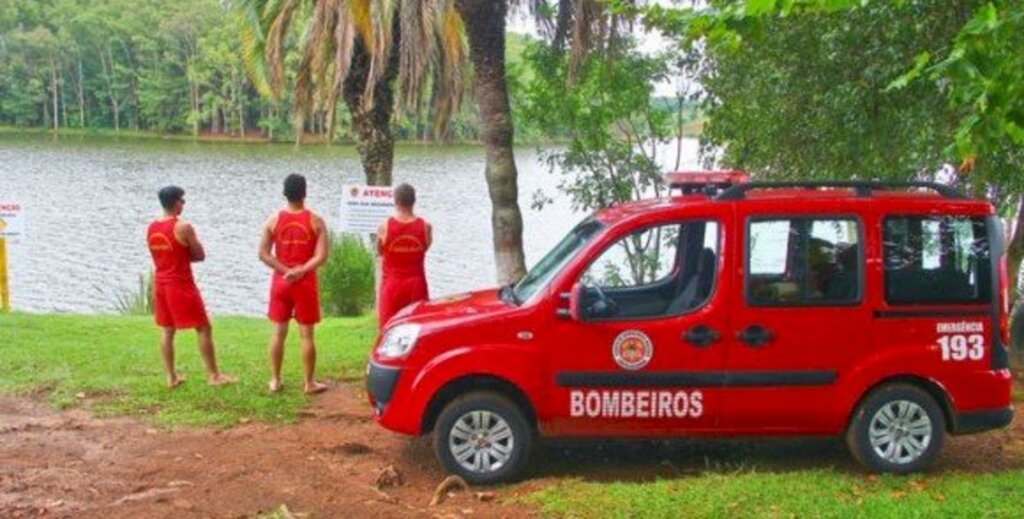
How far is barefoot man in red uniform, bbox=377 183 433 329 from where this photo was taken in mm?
8750

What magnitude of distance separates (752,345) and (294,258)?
3823 mm

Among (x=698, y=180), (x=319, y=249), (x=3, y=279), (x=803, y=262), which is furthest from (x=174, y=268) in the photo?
(x=3, y=279)

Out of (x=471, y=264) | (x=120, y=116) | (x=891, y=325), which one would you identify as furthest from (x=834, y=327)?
(x=120, y=116)

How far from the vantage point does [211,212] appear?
112 feet

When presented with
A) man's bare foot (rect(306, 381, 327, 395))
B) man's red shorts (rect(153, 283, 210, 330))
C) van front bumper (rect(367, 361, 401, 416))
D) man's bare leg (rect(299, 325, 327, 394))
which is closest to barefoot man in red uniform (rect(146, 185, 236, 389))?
man's red shorts (rect(153, 283, 210, 330))

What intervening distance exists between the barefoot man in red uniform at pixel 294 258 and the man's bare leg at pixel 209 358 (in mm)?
620

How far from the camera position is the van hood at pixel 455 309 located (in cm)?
678

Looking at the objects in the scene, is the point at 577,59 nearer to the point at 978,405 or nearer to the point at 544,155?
the point at 544,155

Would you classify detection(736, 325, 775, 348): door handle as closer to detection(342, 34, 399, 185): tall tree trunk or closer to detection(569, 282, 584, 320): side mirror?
detection(569, 282, 584, 320): side mirror

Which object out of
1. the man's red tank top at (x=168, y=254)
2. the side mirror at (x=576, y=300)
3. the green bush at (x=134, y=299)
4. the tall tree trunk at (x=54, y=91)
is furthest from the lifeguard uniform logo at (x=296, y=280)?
the tall tree trunk at (x=54, y=91)

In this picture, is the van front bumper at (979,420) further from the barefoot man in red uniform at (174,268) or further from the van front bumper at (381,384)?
the barefoot man in red uniform at (174,268)

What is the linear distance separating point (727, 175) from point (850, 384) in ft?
6.61

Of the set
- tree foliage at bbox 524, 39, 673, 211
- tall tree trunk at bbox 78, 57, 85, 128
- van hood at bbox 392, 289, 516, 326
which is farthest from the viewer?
tall tree trunk at bbox 78, 57, 85, 128

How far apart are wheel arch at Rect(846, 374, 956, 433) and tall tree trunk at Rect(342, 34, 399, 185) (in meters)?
8.17
